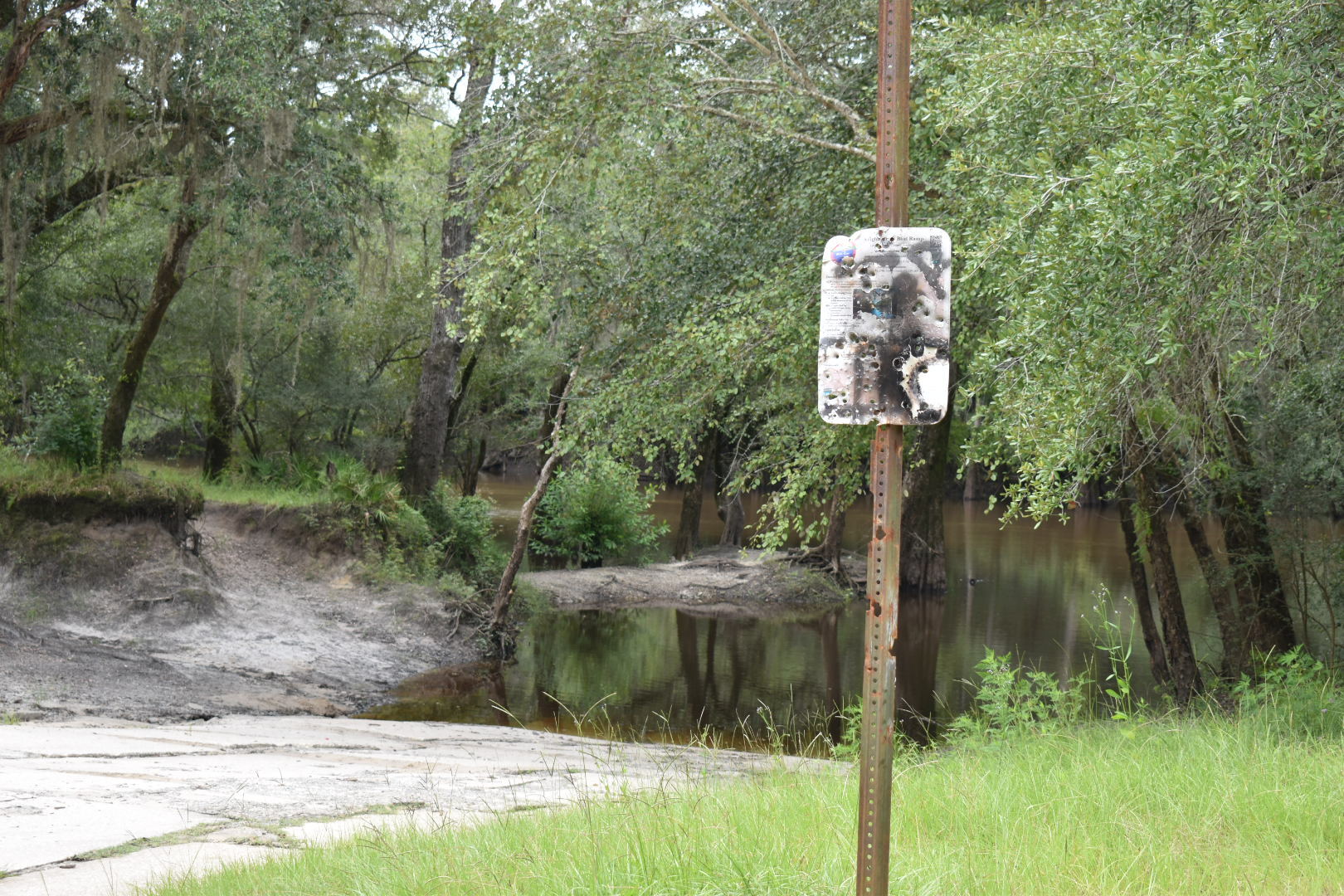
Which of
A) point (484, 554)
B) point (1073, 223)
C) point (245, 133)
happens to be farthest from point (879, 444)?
point (484, 554)

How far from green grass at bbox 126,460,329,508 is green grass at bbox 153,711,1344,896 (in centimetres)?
1377

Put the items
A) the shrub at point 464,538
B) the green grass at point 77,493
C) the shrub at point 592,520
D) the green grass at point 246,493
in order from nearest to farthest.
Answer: the green grass at point 77,493 → the green grass at point 246,493 → the shrub at point 464,538 → the shrub at point 592,520

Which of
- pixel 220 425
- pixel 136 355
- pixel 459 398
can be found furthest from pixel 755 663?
pixel 459 398

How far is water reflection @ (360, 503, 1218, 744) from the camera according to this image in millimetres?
14555

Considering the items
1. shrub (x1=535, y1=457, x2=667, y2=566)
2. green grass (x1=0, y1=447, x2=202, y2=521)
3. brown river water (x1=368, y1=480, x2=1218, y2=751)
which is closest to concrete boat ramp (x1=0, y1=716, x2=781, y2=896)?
brown river water (x1=368, y1=480, x2=1218, y2=751)

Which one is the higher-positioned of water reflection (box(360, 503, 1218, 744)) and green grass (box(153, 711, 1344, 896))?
green grass (box(153, 711, 1344, 896))

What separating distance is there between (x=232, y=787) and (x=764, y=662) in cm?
1245

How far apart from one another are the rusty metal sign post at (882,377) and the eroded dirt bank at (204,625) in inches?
371

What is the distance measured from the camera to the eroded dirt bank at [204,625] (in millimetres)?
12297

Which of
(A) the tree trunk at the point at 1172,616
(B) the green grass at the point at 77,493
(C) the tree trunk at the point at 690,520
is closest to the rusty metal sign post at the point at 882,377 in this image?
(A) the tree trunk at the point at 1172,616

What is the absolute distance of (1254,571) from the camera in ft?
40.1

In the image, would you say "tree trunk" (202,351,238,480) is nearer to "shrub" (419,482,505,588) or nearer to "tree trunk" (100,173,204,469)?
"shrub" (419,482,505,588)

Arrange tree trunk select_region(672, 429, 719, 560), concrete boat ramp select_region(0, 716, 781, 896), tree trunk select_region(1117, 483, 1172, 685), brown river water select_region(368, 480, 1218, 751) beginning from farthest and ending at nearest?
tree trunk select_region(672, 429, 719, 560) → brown river water select_region(368, 480, 1218, 751) → tree trunk select_region(1117, 483, 1172, 685) → concrete boat ramp select_region(0, 716, 781, 896)

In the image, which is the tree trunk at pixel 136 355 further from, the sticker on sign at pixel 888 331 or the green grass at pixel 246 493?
the sticker on sign at pixel 888 331
